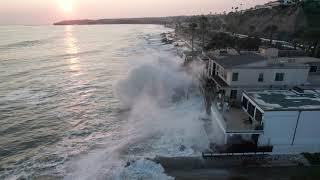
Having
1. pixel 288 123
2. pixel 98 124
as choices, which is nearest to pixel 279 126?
pixel 288 123

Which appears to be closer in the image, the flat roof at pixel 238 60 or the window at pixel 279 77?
the window at pixel 279 77

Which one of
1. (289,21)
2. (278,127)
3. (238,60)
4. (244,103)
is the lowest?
(278,127)

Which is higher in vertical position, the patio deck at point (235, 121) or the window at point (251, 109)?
the window at point (251, 109)

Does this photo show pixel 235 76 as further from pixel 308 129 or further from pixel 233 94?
pixel 308 129

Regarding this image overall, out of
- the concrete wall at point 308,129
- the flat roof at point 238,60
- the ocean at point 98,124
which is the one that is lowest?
the ocean at point 98,124

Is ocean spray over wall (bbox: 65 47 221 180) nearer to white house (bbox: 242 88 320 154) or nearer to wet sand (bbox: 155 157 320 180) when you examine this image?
wet sand (bbox: 155 157 320 180)

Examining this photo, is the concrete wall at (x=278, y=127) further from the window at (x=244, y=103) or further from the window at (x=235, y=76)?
the window at (x=235, y=76)

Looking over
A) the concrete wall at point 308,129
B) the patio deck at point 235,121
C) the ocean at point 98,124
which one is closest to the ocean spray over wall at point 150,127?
the ocean at point 98,124

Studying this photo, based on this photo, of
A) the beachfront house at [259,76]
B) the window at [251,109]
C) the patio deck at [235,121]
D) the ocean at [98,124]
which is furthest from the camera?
the beachfront house at [259,76]
